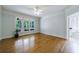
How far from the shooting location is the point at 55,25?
6.78 m

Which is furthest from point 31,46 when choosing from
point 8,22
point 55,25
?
point 55,25

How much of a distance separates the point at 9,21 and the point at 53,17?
315cm

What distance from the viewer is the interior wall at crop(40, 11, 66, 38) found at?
5773 millimetres

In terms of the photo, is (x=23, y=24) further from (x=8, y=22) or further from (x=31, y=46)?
(x=31, y=46)

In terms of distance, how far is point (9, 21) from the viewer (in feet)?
20.4

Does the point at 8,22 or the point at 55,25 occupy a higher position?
the point at 8,22

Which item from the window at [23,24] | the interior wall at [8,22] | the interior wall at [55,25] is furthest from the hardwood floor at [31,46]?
the window at [23,24]

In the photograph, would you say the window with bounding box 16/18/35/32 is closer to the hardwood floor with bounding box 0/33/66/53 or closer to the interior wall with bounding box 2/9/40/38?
the interior wall with bounding box 2/9/40/38

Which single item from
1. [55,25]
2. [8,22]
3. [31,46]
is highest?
[8,22]
